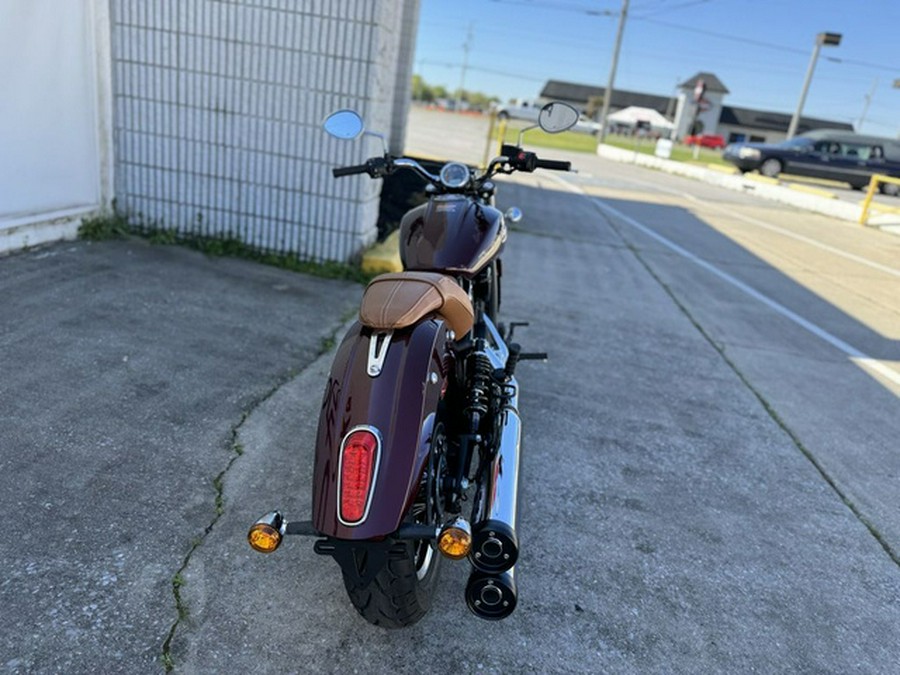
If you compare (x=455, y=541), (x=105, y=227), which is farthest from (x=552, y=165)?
(x=105, y=227)

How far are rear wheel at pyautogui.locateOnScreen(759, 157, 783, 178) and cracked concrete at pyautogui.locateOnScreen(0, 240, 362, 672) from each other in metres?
21.9

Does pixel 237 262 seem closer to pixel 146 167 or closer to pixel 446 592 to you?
pixel 146 167

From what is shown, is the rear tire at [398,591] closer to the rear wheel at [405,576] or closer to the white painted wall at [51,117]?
the rear wheel at [405,576]

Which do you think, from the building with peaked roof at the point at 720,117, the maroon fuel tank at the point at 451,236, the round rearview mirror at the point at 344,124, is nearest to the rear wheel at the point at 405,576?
the maroon fuel tank at the point at 451,236

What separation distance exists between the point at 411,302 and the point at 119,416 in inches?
75.2

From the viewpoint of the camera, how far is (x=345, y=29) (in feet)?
16.7

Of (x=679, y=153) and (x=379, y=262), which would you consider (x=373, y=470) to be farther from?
(x=679, y=153)

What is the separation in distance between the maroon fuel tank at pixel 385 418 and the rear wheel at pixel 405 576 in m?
0.08

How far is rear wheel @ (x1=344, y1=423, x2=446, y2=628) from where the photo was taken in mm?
1791

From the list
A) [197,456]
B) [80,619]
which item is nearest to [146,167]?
[197,456]

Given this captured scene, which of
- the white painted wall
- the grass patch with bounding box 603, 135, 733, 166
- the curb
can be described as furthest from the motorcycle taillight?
the grass patch with bounding box 603, 135, 733, 166

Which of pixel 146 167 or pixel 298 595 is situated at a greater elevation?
pixel 146 167

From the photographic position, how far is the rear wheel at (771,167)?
2269cm

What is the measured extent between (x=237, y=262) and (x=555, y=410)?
3.29m
